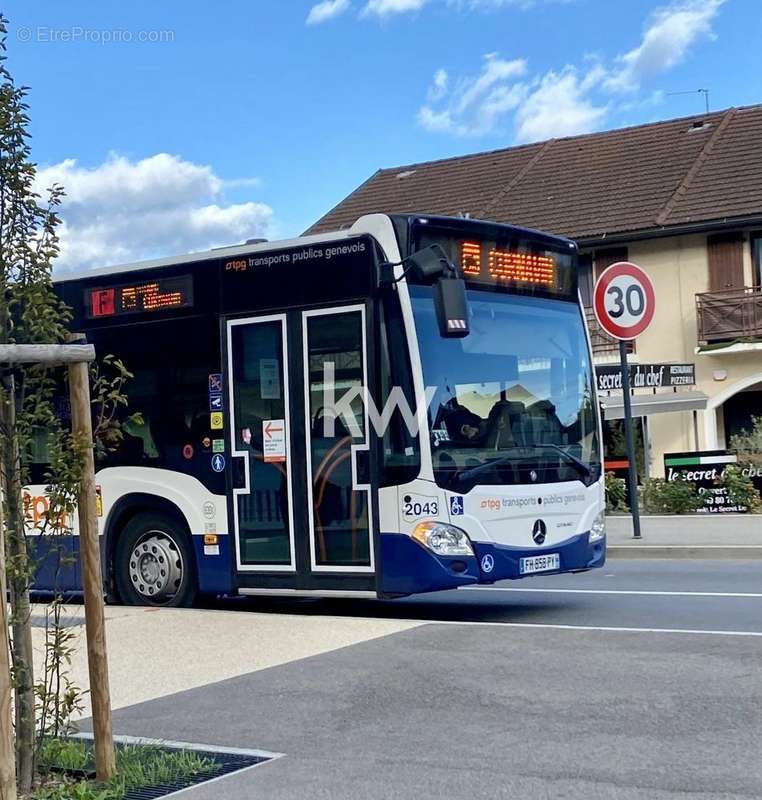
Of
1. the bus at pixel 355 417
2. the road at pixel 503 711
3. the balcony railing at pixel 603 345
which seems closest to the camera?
the road at pixel 503 711

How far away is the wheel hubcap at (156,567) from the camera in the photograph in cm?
1224

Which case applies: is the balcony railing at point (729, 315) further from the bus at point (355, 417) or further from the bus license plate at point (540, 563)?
the bus license plate at point (540, 563)

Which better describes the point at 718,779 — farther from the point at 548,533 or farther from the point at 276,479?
the point at 276,479

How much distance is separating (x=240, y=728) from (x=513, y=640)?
110 inches

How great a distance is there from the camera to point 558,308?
38.8 feet

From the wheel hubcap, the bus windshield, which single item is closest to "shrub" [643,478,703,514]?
the bus windshield

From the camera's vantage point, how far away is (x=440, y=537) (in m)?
10.5

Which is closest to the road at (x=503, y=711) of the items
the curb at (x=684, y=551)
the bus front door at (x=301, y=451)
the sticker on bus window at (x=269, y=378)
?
the bus front door at (x=301, y=451)

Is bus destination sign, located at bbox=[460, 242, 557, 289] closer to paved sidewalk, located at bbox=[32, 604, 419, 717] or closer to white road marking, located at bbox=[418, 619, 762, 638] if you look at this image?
white road marking, located at bbox=[418, 619, 762, 638]

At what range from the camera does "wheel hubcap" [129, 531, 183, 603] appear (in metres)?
12.2

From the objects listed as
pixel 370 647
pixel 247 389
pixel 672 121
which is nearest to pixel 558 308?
pixel 247 389

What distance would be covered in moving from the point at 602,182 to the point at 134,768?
3185cm

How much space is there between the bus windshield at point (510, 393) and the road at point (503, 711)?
127cm

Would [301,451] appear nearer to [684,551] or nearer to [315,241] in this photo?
[315,241]
